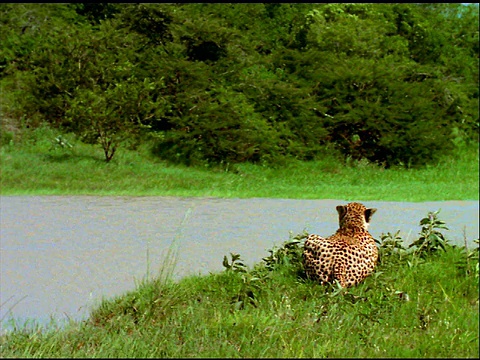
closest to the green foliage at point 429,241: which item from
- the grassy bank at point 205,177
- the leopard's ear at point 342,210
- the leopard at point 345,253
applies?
the leopard at point 345,253

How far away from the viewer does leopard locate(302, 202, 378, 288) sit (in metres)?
3.37

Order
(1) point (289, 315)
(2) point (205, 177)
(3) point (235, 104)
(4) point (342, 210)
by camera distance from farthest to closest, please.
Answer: (3) point (235, 104) → (2) point (205, 177) → (4) point (342, 210) → (1) point (289, 315)

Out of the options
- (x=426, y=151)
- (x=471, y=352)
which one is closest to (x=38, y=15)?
(x=426, y=151)

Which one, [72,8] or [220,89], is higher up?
[72,8]

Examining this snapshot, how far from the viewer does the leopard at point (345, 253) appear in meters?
3.37

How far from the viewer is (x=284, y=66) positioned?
10.6 metres

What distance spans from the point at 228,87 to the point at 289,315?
27.2 feet

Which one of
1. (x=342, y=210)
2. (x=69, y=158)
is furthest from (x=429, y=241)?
(x=69, y=158)

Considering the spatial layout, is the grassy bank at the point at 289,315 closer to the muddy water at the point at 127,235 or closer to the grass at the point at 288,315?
the grass at the point at 288,315

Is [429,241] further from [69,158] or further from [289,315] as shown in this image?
[69,158]

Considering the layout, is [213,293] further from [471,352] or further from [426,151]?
[426,151]

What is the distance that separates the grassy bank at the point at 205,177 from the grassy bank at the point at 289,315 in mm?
4804

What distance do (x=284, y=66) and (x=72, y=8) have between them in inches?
253

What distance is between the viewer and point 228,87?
35.3 feet
